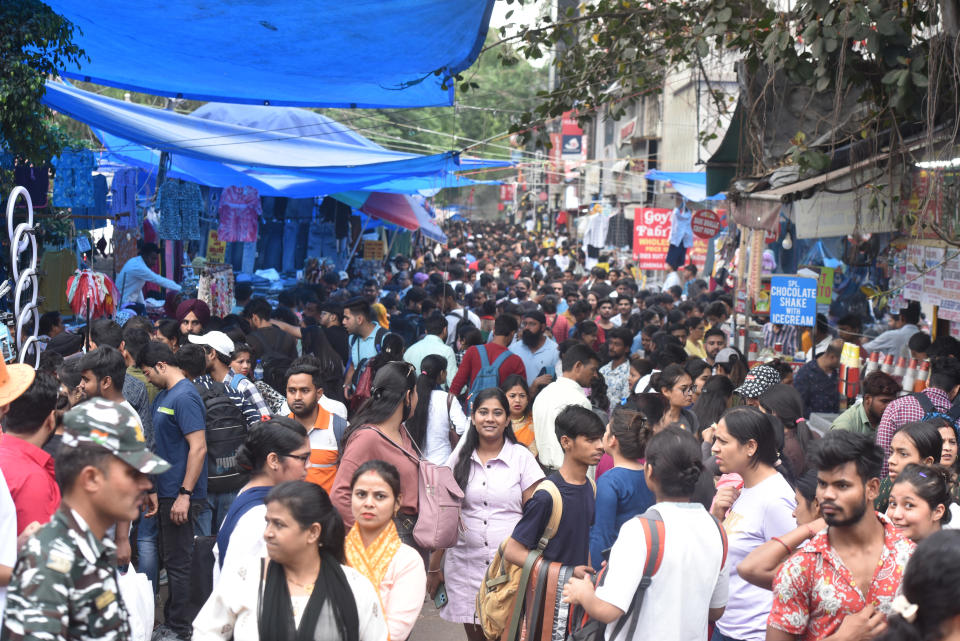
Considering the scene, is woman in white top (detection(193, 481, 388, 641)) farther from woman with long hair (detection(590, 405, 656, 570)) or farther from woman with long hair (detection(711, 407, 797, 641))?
woman with long hair (detection(711, 407, 797, 641))

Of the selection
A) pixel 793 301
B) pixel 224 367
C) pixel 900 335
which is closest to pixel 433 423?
pixel 224 367

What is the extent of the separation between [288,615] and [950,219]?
5763mm

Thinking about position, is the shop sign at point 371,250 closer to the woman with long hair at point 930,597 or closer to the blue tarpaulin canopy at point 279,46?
the blue tarpaulin canopy at point 279,46

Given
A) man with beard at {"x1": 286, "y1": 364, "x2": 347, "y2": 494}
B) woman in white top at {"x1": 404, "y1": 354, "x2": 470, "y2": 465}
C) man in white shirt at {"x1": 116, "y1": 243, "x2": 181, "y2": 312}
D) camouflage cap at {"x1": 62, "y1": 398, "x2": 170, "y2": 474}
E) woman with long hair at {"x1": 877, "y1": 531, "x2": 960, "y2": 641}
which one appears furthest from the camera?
man in white shirt at {"x1": 116, "y1": 243, "x2": 181, "y2": 312}

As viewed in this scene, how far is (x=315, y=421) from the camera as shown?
5984 millimetres

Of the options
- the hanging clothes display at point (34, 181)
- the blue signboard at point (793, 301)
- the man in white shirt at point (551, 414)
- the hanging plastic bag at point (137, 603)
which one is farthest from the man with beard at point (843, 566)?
the hanging clothes display at point (34, 181)

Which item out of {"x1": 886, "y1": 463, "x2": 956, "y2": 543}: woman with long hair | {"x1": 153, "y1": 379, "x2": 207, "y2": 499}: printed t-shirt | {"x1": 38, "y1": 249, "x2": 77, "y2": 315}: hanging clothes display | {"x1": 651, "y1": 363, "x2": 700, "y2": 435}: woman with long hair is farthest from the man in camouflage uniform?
{"x1": 38, "y1": 249, "x2": 77, "y2": 315}: hanging clothes display

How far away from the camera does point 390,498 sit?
390 centimetres

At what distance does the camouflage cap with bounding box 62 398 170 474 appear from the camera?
271cm

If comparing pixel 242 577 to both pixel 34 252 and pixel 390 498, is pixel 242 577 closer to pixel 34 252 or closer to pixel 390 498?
pixel 390 498

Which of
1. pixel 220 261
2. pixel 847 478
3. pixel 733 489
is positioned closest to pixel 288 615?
pixel 847 478

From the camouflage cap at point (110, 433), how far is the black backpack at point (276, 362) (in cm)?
543

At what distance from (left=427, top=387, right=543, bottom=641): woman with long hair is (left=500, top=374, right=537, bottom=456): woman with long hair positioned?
3.73ft

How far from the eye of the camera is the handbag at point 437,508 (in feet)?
16.0
